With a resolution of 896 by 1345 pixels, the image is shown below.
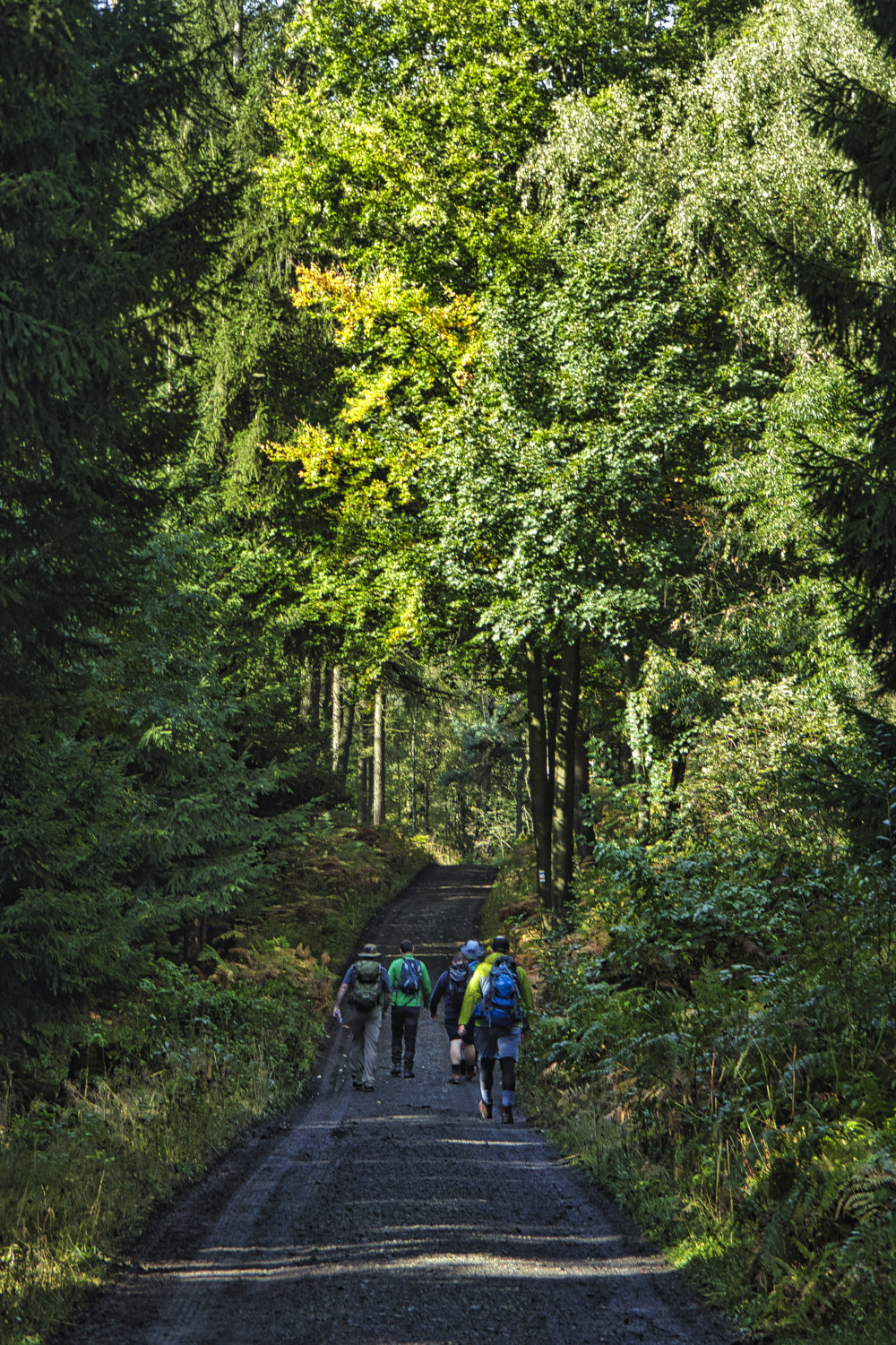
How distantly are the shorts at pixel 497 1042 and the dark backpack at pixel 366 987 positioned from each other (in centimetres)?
212

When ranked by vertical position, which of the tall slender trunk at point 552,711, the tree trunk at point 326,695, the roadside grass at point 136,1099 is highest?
the tree trunk at point 326,695

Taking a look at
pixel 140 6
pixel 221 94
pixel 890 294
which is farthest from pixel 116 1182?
pixel 221 94

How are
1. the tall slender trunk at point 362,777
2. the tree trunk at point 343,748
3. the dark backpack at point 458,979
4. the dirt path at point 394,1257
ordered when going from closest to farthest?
1. the dirt path at point 394,1257
2. the dark backpack at point 458,979
3. the tree trunk at point 343,748
4. the tall slender trunk at point 362,777

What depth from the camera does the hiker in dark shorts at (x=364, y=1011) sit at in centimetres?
1344

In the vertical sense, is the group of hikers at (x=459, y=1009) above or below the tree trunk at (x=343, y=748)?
below

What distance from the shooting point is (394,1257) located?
21.6 feet

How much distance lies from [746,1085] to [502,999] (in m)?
4.17

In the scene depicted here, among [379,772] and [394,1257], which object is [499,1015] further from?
[379,772]

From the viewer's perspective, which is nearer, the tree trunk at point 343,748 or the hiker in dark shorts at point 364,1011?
the hiker in dark shorts at point 364,1011

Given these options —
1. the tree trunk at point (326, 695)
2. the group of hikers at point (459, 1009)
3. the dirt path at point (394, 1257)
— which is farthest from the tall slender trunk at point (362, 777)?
the dirt path at point (394, 1257)

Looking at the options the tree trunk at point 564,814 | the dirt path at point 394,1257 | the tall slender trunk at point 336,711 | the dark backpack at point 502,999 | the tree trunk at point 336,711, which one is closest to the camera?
the dirt path at point 394,1257

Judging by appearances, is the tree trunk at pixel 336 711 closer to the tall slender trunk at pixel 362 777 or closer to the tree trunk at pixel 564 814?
the tall slender trunk at pixel 362 777

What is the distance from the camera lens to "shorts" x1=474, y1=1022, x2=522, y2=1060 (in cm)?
1145

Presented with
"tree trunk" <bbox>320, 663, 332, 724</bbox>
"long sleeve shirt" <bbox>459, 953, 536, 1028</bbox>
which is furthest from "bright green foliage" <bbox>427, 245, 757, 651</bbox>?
"tree trunk" <bbox>320, 663, 332, 724</bbox>
